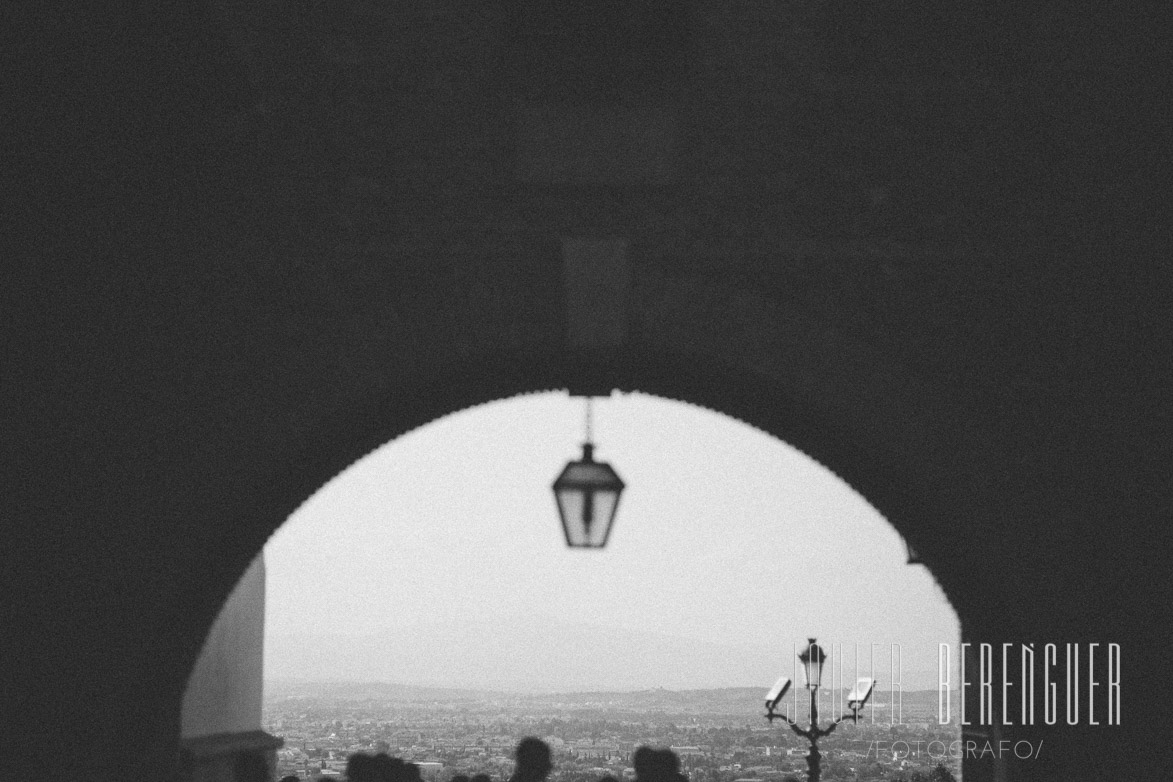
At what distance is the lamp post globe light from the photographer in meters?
14.1

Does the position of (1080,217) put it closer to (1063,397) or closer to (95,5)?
(1063,397)

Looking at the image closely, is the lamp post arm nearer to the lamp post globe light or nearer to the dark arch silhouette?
the lamp post globe light

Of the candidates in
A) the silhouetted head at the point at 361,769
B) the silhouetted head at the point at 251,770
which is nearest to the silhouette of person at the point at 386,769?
the silhouetted head at the point at 361,769

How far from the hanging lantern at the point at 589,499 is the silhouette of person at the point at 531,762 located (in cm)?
131

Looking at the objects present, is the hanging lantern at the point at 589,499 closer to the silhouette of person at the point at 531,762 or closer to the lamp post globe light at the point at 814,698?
the silhouette of person at the point at 531,762

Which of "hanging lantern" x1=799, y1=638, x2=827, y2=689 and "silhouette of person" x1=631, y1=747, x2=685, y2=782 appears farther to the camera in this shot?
"hanging lantern" x1=799, y1=638, x2=827, y2=689

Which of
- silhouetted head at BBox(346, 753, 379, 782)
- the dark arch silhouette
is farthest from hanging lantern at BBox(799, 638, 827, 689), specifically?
silhouetted head at BBox(346, 753, 379, 782)

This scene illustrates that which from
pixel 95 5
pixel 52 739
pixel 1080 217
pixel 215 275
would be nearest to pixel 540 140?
pixel 215 275

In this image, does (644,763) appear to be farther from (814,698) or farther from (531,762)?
(814,698)

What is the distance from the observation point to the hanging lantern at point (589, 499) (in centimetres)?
718

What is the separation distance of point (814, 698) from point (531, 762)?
8.53 m

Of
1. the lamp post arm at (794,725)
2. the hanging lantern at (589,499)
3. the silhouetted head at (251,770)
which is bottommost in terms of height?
the lamp post arm at (794,725)

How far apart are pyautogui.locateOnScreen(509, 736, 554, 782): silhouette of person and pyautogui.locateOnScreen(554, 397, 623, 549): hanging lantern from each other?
1307mm

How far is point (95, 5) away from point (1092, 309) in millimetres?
4748
